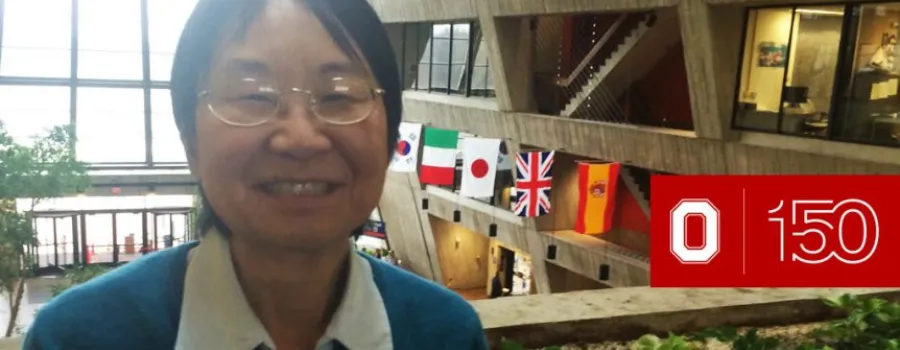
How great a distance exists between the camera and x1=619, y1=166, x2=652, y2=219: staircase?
1311 centimetres

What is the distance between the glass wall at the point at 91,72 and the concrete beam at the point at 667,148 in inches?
341

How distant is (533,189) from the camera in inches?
539

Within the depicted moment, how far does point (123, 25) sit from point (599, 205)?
44.8ft

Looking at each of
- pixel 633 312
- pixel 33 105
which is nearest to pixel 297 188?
pixel 633 312

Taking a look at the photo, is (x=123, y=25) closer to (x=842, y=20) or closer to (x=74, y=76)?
(x=74, y=76)

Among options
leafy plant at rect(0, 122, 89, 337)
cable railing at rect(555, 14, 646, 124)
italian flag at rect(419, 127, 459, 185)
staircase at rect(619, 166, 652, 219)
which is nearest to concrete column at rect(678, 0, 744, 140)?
staircase at rect(619, 166, 652, 219)

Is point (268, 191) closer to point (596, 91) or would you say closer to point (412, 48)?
point (596, 91)

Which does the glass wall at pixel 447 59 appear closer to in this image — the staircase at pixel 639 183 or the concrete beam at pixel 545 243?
the concrete beam at pixel 545 243

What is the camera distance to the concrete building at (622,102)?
9672 millimetres

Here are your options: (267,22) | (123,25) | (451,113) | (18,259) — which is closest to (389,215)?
(451,113)

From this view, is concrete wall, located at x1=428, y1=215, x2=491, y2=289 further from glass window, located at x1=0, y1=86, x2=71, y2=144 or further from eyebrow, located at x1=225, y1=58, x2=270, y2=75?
eyebrow, located at x1=225, y1=58, x2=270, y2=75

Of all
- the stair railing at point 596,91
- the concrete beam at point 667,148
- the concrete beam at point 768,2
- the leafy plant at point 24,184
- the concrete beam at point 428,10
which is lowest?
the leafy plant at point 24,184

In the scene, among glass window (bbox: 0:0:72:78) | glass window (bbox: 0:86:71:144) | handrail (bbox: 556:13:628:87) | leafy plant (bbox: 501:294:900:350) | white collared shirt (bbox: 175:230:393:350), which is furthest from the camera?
glass window (bbox: 0:0:72:78)

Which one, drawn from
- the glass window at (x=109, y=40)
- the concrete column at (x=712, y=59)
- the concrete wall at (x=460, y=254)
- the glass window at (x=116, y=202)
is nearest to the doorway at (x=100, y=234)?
the glass window at (x=116, y=202)
